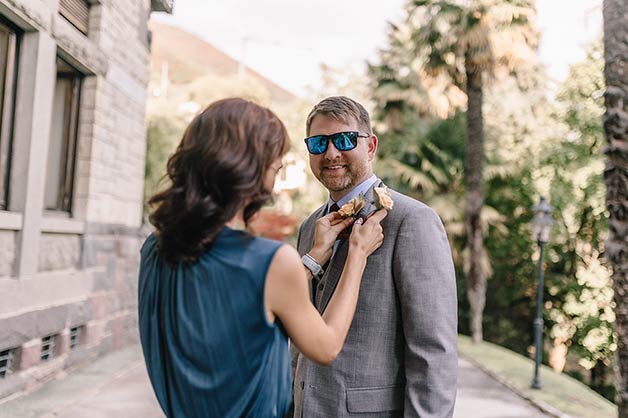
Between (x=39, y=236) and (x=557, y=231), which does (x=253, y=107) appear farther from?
(x=557, y=231)

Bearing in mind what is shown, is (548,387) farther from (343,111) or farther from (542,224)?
(343,111)

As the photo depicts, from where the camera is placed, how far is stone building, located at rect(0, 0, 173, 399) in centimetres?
572

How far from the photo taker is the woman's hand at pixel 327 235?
2100 mm

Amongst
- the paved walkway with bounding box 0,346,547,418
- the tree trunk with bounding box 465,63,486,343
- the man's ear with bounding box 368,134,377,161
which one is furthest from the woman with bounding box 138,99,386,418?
the tree trunk with bounding box 465,63,486,343

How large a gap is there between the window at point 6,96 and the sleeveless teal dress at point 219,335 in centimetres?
483

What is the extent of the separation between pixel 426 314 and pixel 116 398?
5.03m

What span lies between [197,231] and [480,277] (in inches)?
585

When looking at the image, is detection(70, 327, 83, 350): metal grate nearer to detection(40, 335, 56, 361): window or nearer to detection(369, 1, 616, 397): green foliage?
detection(40, 335, 56, 361): window

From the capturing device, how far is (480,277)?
1550 cm

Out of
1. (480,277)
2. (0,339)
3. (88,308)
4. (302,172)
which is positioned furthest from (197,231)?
(302,172)

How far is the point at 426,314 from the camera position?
1952 mm

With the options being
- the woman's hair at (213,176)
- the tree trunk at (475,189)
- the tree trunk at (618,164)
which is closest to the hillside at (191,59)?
the tree trunk at (475,189)

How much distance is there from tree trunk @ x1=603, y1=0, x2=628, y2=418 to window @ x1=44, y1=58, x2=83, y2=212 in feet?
18.5

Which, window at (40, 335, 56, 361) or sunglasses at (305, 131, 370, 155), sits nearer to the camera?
sunglasses at (305, 131, 370, 155)
